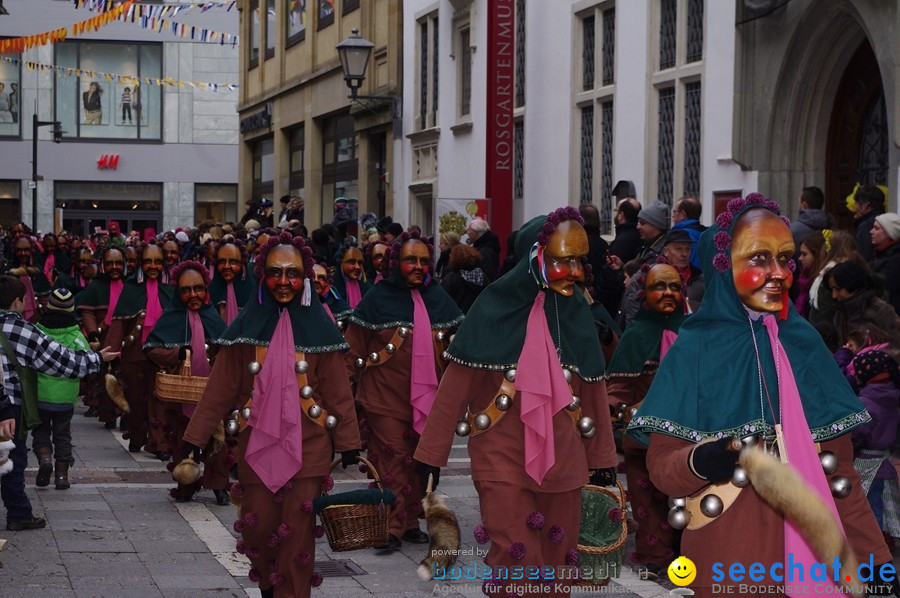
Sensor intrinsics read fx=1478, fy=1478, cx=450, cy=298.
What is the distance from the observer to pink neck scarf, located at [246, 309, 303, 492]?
292 inches

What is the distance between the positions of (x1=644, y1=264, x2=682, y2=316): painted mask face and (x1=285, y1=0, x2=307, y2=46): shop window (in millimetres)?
26202

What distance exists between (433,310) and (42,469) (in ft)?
11.5

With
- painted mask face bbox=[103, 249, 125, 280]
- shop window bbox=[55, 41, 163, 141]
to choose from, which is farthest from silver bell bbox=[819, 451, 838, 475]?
shop window bbox=[55, 41, 163, 141]

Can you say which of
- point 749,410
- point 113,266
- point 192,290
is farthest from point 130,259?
point 749,410

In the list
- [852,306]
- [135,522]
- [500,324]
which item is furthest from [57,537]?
[852,306]

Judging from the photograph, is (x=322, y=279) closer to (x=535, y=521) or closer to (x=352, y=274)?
(x=352, y=274)

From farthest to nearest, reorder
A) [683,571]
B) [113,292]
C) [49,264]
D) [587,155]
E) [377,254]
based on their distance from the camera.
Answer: [49,264], [587,155], [113,292], [377,254], [683,571]

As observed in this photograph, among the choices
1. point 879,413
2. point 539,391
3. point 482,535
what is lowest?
point 482,535

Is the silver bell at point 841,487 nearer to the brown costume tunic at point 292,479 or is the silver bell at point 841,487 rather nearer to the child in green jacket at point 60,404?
the brown costume tunic at point 292,479

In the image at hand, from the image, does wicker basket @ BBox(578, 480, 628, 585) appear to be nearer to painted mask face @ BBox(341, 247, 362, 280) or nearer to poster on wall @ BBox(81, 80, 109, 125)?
painted mask face @ BBox(341, 247, 362, 280)

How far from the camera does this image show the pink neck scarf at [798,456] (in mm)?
4684

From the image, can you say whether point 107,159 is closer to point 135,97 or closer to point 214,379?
point 135,97

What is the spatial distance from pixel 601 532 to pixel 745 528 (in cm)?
262

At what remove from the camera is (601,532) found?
746 cm
